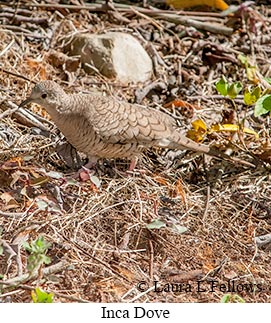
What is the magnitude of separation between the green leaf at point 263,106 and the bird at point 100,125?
1.71 ft

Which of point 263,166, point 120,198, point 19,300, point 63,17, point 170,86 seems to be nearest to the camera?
point 19,300

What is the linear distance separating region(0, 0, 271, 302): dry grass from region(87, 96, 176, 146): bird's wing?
0.24 meters

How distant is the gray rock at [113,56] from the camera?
19.1 ft

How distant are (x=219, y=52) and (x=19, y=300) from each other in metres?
2.94

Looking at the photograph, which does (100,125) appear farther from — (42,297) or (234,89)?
(42,297)

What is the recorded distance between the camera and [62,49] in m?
6.02

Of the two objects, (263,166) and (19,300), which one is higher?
(19,300)

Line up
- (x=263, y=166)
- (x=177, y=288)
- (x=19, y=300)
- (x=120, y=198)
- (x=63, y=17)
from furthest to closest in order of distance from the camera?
(x=63, y=17) < (x=263, y=166) < (x=120, y=198) < (x=177, y=288) < (x=19, y=300)

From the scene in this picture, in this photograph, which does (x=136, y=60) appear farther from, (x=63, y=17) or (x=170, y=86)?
(x=63, y=17)

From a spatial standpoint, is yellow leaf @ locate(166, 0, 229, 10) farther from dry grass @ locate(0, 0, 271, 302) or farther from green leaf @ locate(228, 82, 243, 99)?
green leaf @ locate(228, 82, 243, 99)

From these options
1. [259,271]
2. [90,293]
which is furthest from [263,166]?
[90,293]

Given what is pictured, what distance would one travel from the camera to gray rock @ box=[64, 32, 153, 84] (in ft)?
19.1

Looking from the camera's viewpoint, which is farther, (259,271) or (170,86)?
(170,86)

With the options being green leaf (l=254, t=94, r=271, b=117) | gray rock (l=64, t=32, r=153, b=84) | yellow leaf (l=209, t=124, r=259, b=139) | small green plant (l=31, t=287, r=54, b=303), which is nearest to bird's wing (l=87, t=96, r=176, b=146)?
yellow leaf (l=209, t=124, r=259, b=139)
